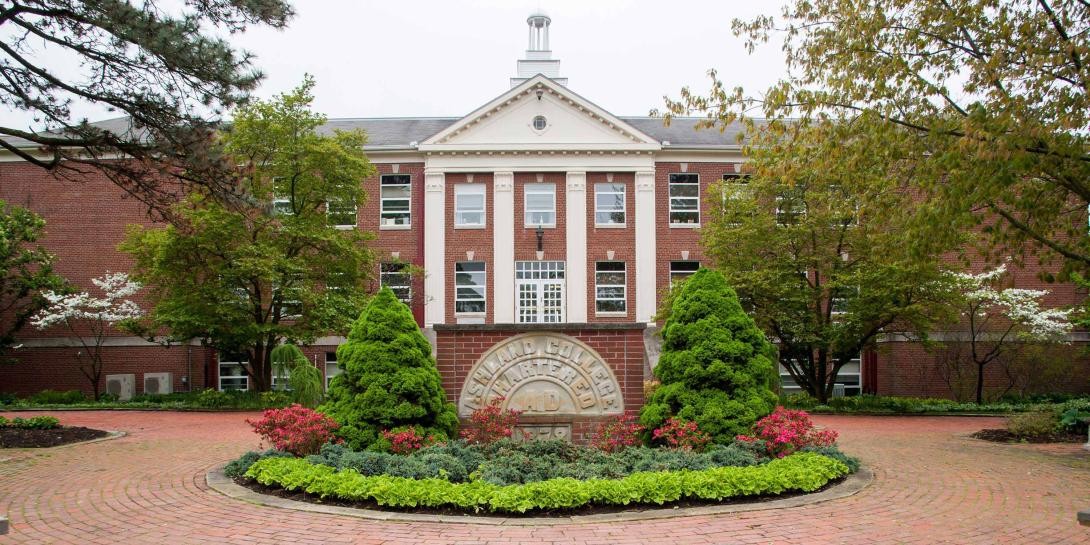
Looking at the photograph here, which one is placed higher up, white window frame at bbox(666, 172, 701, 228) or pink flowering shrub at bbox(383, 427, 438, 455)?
white window frame at bbox(666, 172, 701, 228)

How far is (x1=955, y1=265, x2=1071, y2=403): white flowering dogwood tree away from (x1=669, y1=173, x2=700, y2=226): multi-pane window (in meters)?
9.60

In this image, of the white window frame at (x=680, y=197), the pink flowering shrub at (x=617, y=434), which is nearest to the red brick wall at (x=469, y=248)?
the white window frame at (x=680, y=197)

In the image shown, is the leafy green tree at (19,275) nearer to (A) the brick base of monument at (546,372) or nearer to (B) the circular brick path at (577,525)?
(B) the circular brick path at (577,525)

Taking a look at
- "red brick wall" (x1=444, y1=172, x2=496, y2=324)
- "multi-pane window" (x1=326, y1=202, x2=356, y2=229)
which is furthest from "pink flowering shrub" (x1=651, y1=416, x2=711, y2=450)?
"red brick wall" (x1=444, y1=172, x2=496, y2=324)

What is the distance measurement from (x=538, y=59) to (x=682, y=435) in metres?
30.3

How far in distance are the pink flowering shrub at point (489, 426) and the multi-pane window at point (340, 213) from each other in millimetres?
15572

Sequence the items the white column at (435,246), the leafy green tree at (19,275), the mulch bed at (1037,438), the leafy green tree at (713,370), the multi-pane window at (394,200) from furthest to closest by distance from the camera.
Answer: the multi-pane window at (394,200), the white column at (435,246), the leafy green tree at (19,275), the mulch bed at (1037,438), the leafy green tree at (713,370)

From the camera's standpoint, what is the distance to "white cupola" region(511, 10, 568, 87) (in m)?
36.9

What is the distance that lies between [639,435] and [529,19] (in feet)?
99.9

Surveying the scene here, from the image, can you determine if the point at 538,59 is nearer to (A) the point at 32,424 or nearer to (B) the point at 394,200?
(B) the point at 394,200

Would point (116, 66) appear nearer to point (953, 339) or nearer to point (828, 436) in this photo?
point (828, 436)

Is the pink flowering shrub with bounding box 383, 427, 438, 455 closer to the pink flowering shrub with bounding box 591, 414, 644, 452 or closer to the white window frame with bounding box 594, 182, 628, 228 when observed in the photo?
the pink flowering shrub with bounding box 591, 414, 644, 452

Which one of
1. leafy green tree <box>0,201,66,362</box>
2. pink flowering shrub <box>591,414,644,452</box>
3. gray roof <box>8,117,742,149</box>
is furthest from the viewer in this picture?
gray roof <box>8,117,742,149</box>

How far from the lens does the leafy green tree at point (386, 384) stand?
9.20 metres
